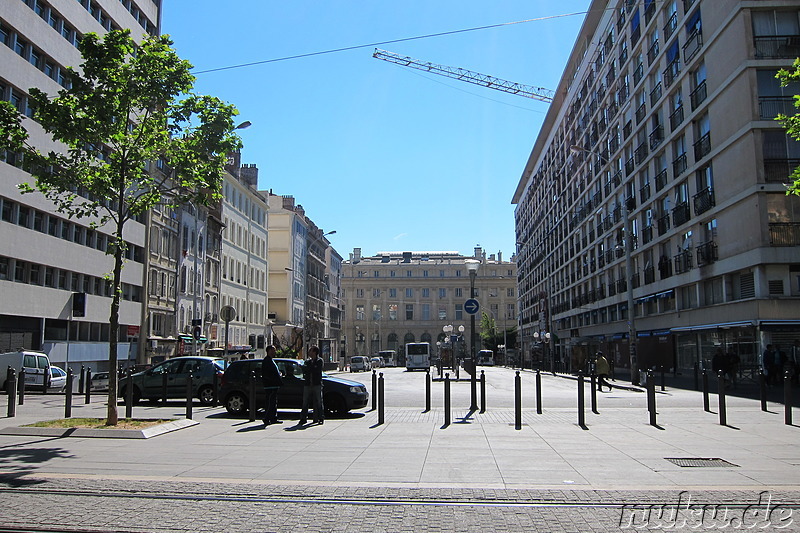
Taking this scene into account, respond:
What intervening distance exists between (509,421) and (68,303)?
30.4 m

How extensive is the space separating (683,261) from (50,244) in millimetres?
33270

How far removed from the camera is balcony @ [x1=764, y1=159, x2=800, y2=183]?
2900 cm

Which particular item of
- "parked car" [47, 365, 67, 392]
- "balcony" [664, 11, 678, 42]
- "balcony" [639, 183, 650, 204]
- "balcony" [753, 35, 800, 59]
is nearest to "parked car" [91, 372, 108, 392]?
"parked car" [47, 365, 67, 392]

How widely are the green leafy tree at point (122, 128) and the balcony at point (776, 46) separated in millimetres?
25523

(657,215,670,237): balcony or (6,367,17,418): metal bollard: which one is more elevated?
(657,215,670,237): balcony

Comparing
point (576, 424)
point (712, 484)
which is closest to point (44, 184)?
point (576, 424)

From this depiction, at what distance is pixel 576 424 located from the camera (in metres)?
14.3

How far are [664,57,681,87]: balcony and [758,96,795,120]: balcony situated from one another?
828 cm

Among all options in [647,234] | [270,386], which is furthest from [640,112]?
[270,386]

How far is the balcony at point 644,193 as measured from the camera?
43500mm

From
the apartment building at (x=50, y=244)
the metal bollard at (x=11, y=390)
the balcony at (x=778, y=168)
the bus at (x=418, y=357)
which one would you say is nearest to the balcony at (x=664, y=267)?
the balcony at (x=778, y=168)

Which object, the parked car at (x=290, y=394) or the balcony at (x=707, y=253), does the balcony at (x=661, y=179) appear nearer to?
the balcony at (x=707, y=253)

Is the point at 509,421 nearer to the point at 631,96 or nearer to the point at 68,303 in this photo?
the point at 68,303

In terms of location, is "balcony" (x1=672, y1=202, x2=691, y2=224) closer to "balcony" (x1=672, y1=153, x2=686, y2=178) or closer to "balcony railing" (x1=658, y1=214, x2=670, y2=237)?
"balcony railing" (x1=658, y1=214, x2=670, y2=237)
